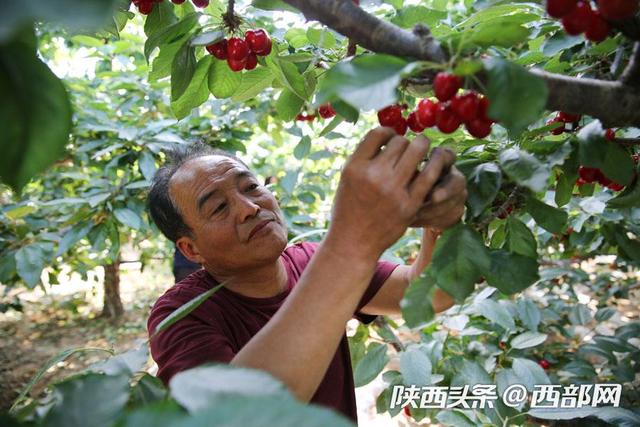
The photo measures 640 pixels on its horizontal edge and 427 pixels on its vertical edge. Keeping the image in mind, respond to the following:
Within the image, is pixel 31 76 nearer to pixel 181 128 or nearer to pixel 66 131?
pixel 66 131

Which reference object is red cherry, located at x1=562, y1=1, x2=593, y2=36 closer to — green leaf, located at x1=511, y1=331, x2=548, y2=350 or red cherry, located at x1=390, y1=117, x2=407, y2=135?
red cherry, located at x1=390, y1=117, x2=407, y2=135

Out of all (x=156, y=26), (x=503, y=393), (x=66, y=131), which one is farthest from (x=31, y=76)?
(x=503, y=393)

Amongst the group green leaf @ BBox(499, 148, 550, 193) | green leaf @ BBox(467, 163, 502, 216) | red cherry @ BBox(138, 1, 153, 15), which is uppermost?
red cherry @ BBox(138, 1, 153, 15)

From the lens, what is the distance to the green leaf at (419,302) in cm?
71

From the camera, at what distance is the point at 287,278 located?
1.57m

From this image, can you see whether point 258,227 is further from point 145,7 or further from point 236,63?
point 145,7

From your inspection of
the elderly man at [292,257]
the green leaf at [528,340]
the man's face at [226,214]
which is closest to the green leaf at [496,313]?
the green leaf at [528,340]

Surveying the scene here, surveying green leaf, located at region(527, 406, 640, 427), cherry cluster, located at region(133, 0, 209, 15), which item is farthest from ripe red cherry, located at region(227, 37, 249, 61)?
green leaf, located at region(527, 406, 640, 427)

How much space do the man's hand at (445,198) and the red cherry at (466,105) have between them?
65 mm

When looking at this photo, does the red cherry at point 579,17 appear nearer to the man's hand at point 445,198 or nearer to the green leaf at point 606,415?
the man's hand at point 445,198

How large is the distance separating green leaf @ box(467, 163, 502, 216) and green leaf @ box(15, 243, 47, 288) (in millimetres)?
1982

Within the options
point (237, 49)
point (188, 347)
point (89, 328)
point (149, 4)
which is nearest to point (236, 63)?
point (237, 49)

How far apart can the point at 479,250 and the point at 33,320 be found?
640cm

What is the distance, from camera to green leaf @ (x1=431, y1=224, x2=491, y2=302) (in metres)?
0.72
